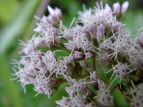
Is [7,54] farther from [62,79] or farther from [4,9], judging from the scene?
[62,79]

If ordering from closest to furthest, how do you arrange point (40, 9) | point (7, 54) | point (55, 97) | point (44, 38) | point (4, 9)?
point (44, 38) < point (55, 97) < point (40, 9) < point (7, 54) < point (4, 9)

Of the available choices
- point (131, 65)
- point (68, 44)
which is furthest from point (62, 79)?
point (131, 65)

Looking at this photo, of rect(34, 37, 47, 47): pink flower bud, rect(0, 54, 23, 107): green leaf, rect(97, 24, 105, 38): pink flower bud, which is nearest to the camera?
rect(97, 24, 105, 38): pink flower bud

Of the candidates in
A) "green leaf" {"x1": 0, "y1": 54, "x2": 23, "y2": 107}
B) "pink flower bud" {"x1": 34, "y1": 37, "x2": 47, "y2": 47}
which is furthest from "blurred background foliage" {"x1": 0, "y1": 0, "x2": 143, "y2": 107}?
"pink flower bud" {"x1": 34, "y1": 37, "x2": 47, "y2": 47}

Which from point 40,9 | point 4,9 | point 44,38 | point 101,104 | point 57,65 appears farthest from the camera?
point 4,9

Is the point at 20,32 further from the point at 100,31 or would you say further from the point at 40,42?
the point at 100,31

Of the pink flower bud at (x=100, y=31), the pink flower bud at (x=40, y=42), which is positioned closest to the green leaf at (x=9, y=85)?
the pink flower bud at (x=40, y=42)

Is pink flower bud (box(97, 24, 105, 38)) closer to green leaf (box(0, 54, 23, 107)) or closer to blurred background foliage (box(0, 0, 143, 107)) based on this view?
blurred background foliage (box(0, 0, 143, 107))

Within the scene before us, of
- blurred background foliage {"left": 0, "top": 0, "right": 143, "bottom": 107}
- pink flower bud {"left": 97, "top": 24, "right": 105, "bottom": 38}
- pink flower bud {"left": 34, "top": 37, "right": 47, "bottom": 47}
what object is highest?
blurred background foliage {"left": 0, "top": 0, "right": 143, "bottom": 107}

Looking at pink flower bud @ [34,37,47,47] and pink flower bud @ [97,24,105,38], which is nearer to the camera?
pink flower bud @ [97,24,105,38]
